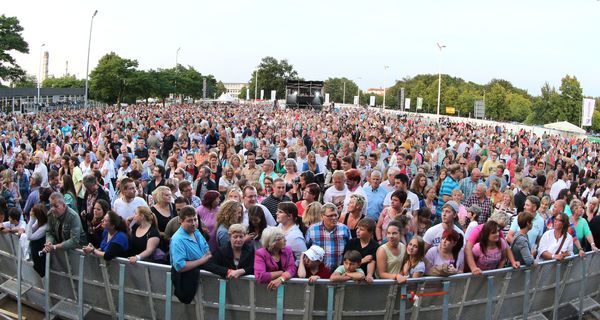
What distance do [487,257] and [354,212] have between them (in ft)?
4.98

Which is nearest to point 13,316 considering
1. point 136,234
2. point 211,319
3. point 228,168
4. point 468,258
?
point 136,234

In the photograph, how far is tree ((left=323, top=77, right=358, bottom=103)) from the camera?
159 metres

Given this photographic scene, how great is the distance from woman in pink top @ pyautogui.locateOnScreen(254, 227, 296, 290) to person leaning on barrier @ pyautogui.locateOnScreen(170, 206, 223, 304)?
41cm

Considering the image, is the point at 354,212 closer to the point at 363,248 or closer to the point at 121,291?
the point at 363,248

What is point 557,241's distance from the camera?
7.21 metres

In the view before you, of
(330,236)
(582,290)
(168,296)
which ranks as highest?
(330,236)

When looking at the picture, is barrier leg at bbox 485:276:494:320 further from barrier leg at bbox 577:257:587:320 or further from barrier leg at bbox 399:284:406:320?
barrier leg at bbox 577:257:587:320

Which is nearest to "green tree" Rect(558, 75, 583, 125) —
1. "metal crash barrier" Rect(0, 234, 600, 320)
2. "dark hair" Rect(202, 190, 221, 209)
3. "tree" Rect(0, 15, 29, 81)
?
"tree" Rect(0, 15, 29, 81)

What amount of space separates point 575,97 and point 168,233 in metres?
75.3

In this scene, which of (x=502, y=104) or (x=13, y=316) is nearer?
(x=13, y=316)

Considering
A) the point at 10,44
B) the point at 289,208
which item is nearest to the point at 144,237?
the point at 289,208

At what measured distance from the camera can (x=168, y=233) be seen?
21.1 feet

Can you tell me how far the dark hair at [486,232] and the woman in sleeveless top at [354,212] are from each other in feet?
4.42

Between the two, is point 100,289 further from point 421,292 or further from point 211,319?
point 421,292
